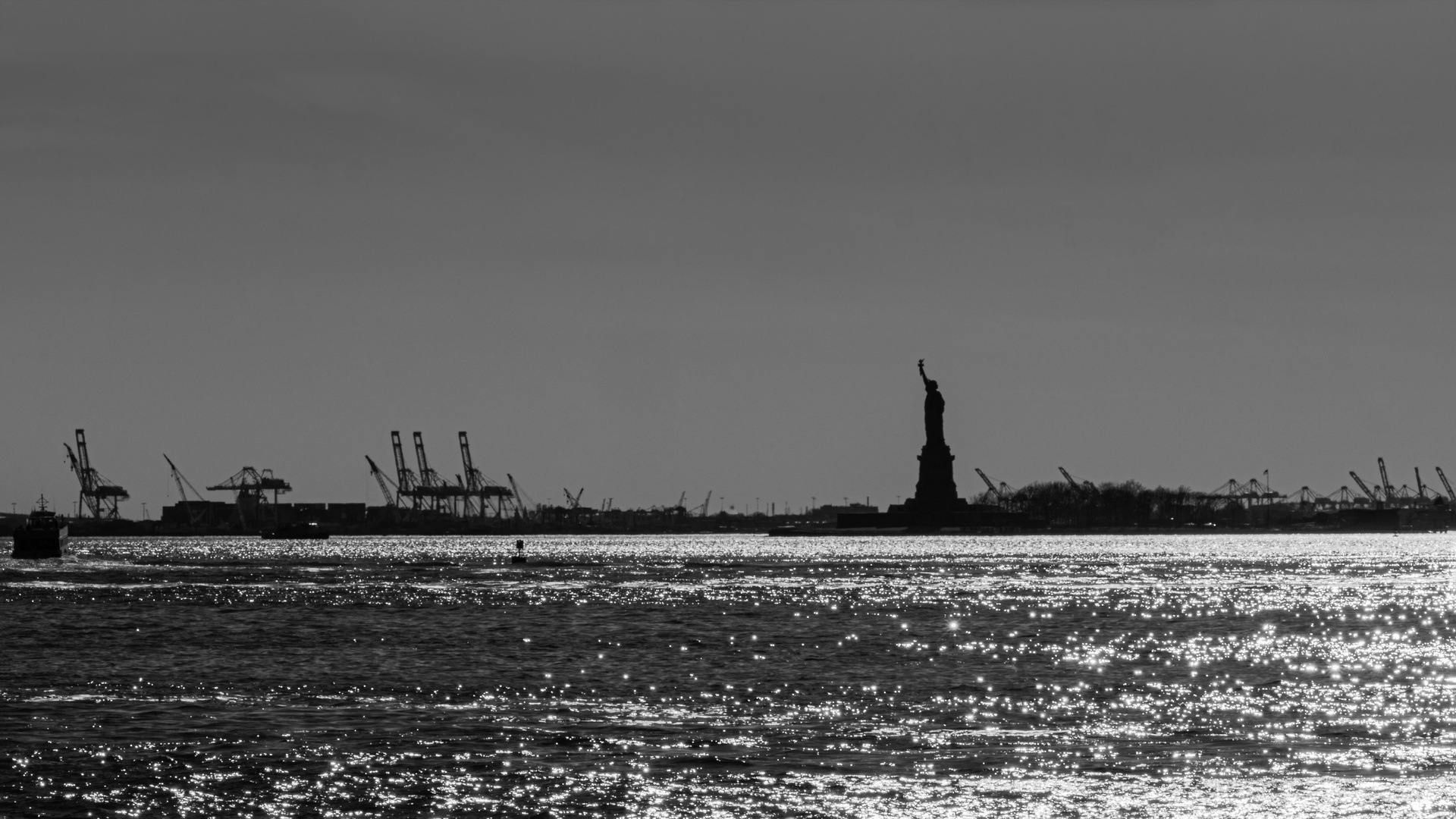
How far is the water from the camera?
2570 cm

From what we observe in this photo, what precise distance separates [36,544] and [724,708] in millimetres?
122656

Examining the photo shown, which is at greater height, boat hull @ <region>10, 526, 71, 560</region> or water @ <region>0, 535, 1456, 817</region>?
boat hull @ <region>10, 526, 71, 560</region>

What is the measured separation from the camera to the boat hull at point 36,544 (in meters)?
145

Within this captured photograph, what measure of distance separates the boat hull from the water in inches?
2754

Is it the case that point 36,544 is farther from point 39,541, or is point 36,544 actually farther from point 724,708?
point 724,708

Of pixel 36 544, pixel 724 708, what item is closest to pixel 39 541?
pixel 36 544

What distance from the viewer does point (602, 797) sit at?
Answer: 25.4m

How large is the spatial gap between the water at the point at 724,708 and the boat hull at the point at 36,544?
69.9 meters

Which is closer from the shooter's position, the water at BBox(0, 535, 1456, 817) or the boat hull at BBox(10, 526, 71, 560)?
the water at BBox(0, 535, 1456, 817)

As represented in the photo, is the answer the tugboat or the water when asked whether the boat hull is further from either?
the water

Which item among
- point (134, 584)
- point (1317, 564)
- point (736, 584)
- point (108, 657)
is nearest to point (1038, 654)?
point (108, 657)

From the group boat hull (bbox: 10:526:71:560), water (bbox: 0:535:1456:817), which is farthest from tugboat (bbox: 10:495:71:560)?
water (bbox: 0:535:1456:817)

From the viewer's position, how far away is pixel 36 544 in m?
145

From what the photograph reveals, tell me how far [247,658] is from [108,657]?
3.66 meters
